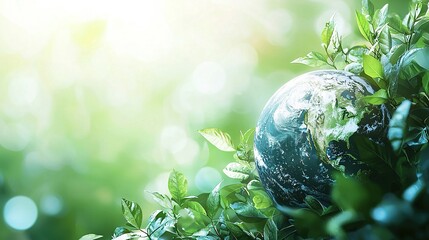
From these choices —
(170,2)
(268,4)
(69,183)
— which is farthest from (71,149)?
(268,4)

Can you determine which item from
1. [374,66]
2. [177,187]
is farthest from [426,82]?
[177,187]

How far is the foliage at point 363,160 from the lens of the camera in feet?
1.81

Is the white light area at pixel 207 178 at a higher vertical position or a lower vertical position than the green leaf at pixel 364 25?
lower

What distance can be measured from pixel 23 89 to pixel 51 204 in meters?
0.45

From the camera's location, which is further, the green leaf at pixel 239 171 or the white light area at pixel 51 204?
the white light area at pixel 51 204

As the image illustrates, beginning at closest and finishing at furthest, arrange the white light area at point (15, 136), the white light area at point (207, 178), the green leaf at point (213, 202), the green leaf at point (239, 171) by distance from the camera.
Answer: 1. the green leaf at point (213, 202)
2. the green leaf at point (239, 171)
3. the white light area at point (207, 178)
4. the white light area at point (15, 136)

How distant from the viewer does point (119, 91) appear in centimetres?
198

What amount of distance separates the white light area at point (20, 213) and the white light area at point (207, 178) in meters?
0.64

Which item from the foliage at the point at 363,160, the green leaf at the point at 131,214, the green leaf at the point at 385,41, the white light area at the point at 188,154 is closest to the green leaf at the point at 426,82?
the foliage at the point at 363,160

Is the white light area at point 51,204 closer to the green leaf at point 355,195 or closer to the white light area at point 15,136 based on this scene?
the white light area at point 15,136

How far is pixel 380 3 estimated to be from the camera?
156cm

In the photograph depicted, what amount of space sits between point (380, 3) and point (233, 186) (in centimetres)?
94

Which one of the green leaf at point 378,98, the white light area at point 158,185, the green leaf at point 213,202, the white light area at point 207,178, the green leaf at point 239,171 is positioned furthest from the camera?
the white light area at point 158,185

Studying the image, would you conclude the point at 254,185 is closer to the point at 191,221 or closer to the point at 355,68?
the point at 191,221
